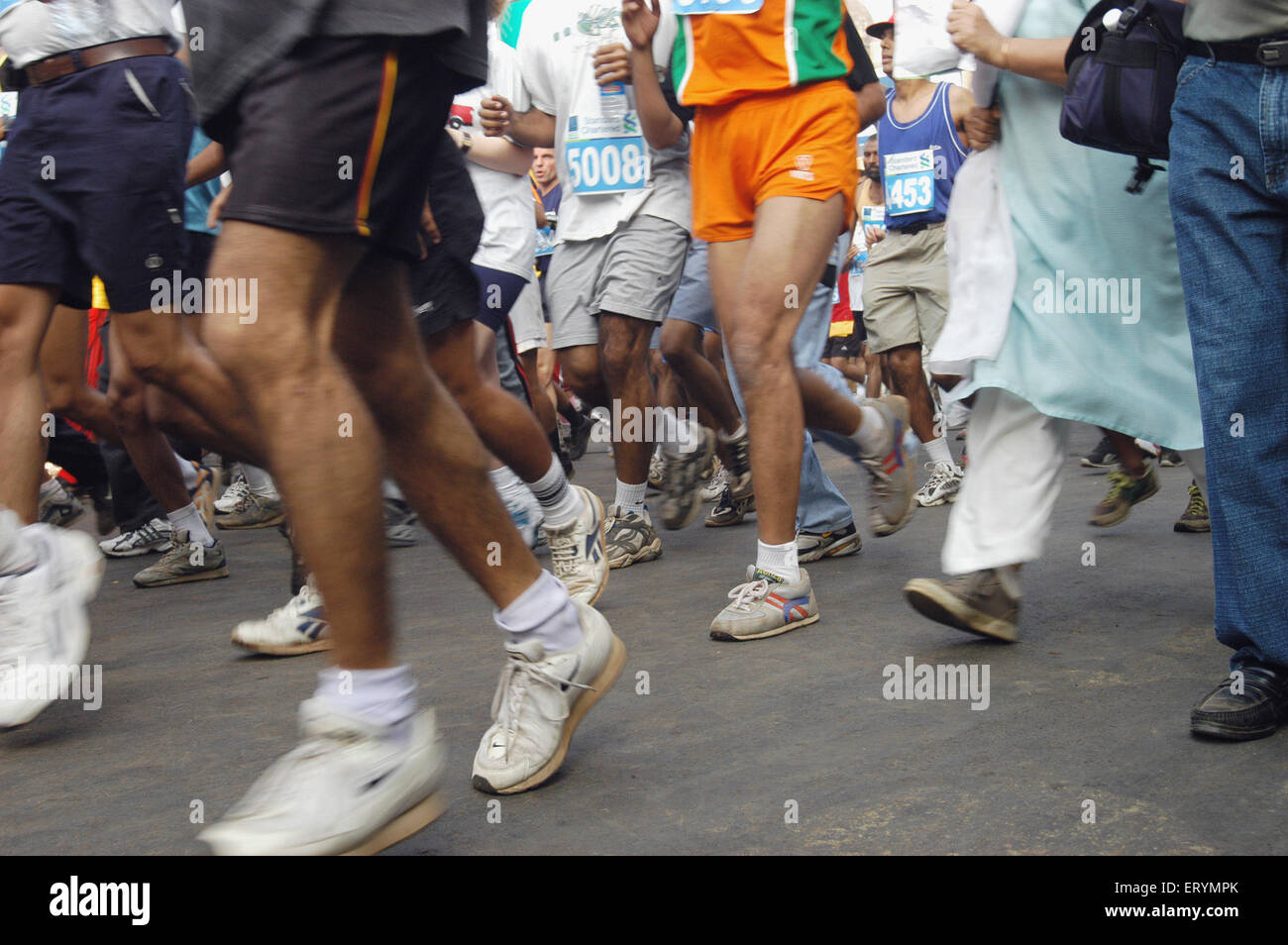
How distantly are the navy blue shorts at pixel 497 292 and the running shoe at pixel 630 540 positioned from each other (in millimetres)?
953

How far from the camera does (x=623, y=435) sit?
5.29 m

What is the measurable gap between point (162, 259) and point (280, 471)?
216 centimetres

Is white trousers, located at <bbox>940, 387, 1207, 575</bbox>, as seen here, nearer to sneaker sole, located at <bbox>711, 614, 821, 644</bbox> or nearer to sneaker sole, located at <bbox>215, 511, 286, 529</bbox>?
sneaker sole, located at <bbox>711, 614, 821, 644</bbox>

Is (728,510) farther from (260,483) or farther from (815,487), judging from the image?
(260,483)

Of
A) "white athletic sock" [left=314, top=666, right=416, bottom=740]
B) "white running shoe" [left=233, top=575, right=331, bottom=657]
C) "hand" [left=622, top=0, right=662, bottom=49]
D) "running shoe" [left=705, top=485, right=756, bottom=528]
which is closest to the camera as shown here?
"white athletic sock" [left=314, top=666, right=416, bottom=740]

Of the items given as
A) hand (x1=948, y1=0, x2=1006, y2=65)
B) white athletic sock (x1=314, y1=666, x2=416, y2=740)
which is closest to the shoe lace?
hand (x1=948, y1=0, x2=1006, y2=65)

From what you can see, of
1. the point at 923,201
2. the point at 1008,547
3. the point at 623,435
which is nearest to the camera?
the point at 1008,547

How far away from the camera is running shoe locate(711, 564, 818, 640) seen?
365 centimetres

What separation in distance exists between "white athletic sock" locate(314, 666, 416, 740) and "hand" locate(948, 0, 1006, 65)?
2.12 m

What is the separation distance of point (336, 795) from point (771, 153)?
8.16 ft

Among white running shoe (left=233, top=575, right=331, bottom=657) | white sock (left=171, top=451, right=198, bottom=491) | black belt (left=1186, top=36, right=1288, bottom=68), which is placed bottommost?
white sock (left=171, top=451, right=198, bottom=491)

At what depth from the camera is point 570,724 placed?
2.52 metres
